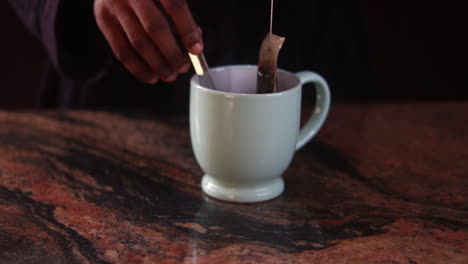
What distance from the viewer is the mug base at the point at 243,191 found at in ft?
2.40

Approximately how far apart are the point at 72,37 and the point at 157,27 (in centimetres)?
30

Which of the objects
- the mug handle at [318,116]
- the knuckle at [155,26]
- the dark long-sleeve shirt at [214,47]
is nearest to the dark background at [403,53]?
the dark long-sleeve shirt at [214,47]

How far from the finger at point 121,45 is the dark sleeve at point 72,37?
0.20 metres

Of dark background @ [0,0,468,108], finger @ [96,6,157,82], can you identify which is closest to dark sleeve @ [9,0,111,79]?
finger @ [96,6,157,82]

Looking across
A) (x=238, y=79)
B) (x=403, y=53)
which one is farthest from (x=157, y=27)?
(x=403, y=53)

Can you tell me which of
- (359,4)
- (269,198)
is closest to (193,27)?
(269,198)

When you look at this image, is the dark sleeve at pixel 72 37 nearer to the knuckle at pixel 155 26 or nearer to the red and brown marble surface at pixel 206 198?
the red and brown marble surface at pixel 206 198

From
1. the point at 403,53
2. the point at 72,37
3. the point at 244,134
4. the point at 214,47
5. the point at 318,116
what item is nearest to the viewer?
the point at 244,134

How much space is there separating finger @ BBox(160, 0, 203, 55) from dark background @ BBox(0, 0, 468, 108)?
Answer: 119cm

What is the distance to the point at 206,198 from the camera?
29.5 inches

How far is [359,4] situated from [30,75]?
108cm

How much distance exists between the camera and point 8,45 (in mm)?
1836

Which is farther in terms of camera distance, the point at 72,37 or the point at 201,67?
the point at 72,37

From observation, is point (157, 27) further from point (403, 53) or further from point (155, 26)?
point (403, 53)
